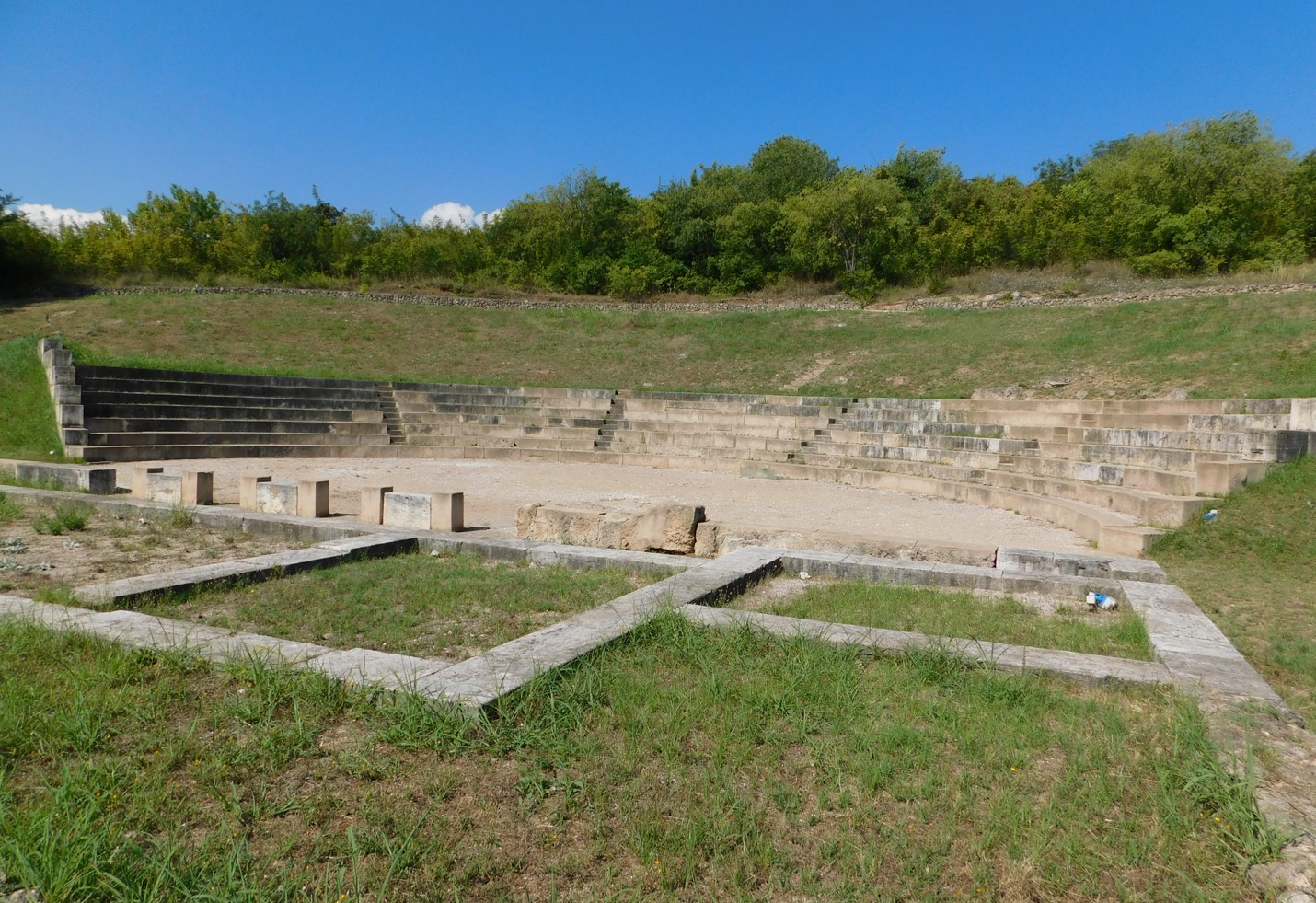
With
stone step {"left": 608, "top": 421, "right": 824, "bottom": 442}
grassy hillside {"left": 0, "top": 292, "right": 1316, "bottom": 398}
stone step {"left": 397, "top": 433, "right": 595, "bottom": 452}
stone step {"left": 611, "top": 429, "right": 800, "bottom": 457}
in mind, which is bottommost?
stone step {"left": 397, "top": 433, "right": 595, "bottom": 452}

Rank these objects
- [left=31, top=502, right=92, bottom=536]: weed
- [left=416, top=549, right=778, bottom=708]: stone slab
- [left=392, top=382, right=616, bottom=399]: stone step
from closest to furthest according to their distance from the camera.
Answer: [left=416, top=549, right=778, bottom=708]: stone slab
[left=31, top=502, right=92, bottom=536]: weed
[left=392, top=382, right=616, bottom=399]: stone step

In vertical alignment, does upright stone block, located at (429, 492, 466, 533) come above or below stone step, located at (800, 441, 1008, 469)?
below

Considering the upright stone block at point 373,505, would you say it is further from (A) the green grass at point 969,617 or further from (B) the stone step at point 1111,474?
(B) the stone step at point 1111,474

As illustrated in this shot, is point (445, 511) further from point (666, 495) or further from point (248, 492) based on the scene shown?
point (666, 495)

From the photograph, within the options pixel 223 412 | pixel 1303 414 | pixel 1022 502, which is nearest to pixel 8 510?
pixel 223 412

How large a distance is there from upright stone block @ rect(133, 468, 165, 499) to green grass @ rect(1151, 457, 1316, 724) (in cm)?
1077

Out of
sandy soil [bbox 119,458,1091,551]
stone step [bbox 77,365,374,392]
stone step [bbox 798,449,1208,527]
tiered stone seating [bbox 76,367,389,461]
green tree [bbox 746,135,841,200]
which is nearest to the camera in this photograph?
stone step [bbox 798,449,1208,527]

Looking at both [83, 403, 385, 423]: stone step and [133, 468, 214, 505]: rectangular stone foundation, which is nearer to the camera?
[133, 468, 214, 505]: rectangular stone foundation

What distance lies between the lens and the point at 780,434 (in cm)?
1584

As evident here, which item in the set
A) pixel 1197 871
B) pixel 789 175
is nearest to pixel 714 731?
pixel 1197 871

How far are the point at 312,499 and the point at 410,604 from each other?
4.13 meters

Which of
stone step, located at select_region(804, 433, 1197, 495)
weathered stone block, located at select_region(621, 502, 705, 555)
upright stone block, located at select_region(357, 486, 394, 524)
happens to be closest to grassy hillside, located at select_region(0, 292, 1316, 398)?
stone step, located at select_region(804, 433, 1197, 495)

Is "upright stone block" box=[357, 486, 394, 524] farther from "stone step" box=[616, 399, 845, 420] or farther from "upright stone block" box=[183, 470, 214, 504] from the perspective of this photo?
"stone step" box=[616, 399, 845, 420]

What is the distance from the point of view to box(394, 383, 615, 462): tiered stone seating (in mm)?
16547
